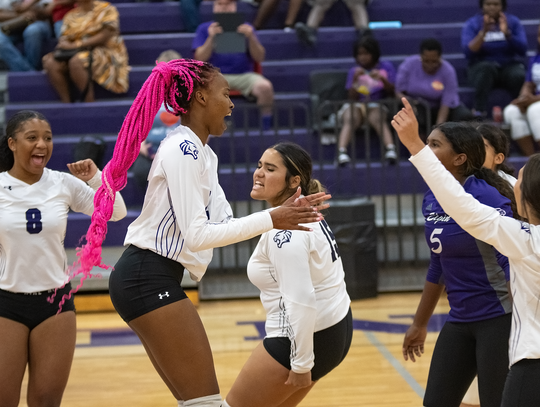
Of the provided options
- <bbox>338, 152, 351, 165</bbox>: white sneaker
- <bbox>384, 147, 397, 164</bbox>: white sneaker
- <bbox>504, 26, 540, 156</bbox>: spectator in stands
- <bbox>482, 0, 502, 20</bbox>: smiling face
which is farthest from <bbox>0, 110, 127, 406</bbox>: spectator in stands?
<bbox>482, 0, 502, 20</bbox>: smiling face

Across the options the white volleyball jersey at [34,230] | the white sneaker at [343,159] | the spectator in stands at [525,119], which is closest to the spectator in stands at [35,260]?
the white volleyball jersey at [34,230]

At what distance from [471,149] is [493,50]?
20.8 ft

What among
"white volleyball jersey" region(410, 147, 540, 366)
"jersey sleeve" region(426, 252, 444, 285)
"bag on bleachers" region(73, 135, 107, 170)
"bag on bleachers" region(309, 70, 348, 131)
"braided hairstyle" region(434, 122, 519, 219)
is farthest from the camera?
"bag on bleachers" region(309, 70, 348, 131)

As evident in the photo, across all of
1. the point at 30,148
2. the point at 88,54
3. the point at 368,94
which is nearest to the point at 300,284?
the point at 30,148

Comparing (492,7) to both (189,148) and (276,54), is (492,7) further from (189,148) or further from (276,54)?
(189,148)

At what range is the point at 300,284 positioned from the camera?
272 cm

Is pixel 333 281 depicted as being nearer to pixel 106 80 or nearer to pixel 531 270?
pixel 531 270

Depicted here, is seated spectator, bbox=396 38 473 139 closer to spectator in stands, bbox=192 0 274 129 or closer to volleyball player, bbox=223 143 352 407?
spectator in stands, bbox=192 0 274 129

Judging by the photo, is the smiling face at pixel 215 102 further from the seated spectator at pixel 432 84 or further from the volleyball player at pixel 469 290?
the seated spectator at pixel 432 84

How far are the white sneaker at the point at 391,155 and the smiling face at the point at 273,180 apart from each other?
5.16m

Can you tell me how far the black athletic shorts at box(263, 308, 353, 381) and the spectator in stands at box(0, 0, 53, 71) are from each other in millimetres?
7499

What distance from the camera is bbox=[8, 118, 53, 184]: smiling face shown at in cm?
→ 354

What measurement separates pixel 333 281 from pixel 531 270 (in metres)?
0.83

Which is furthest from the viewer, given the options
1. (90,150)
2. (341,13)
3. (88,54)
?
(341,13)
